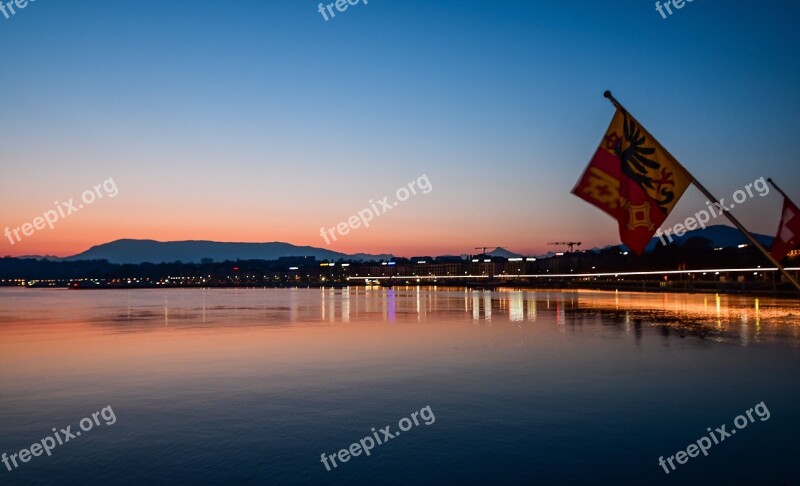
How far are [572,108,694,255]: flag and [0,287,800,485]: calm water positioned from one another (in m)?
3.36

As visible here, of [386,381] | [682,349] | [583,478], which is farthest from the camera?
[682,349]

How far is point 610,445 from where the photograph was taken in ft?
32.5

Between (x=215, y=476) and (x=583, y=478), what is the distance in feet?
15.7

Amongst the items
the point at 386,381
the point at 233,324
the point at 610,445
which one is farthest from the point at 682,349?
the point at 233,324

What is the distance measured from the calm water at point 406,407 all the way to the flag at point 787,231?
3086 mm

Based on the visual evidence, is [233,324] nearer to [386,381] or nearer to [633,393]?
[386,381]

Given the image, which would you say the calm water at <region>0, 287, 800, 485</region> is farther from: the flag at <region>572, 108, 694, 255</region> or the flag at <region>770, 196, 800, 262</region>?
the flag at <region>572, 108, 694, 255</region>

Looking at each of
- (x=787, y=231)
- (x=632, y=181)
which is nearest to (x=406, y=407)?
(x=632, y=181)

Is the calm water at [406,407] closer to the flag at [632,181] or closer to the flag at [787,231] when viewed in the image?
the flag at [787,231]

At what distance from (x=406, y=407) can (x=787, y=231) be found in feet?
31.4

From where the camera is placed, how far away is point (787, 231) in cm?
1477

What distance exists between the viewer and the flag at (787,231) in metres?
14.4

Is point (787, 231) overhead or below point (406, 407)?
overhead

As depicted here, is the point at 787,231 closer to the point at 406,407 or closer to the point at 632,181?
the point at 632,181
